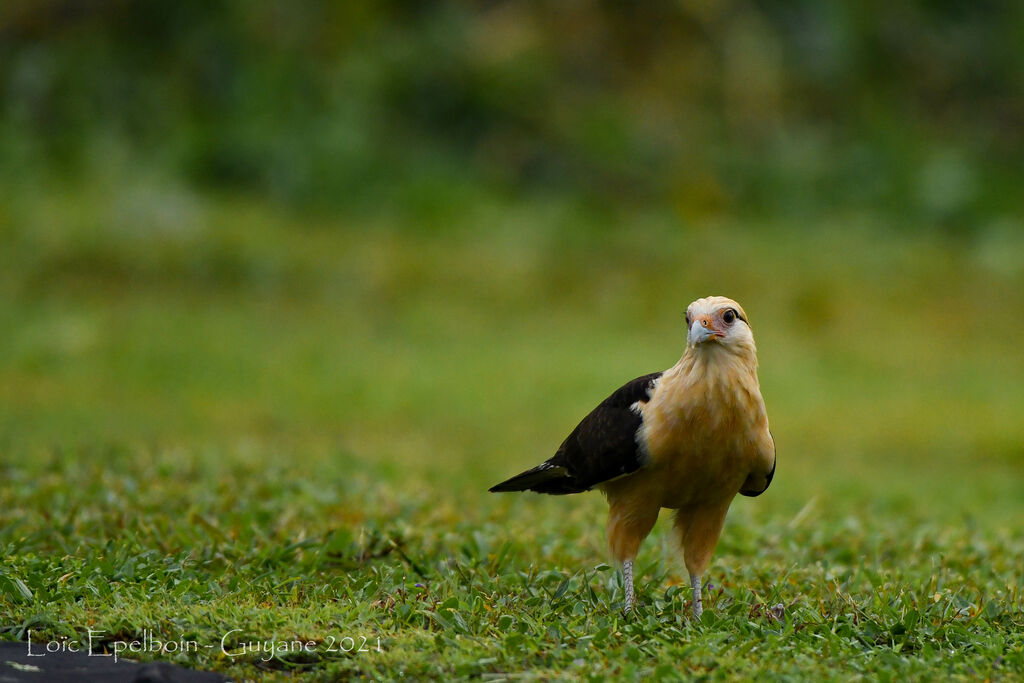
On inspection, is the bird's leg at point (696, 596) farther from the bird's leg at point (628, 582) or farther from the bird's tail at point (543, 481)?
the bird's tail at point (543, 481)

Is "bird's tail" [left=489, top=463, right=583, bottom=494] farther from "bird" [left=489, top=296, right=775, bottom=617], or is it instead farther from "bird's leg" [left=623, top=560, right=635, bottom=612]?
"bird's leg" [left=623, top=560, right=635, bottom=612]

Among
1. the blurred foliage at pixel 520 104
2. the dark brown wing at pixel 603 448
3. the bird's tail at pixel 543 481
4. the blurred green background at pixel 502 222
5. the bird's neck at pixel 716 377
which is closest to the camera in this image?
the bird's neck at pixel 716 377

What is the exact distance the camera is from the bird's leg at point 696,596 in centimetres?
466

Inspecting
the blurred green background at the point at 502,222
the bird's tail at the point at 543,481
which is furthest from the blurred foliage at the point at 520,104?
the bird's tail at the point at 543,481

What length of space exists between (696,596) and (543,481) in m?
0.87

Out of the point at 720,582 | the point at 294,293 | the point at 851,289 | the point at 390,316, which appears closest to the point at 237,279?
the point at 294,293

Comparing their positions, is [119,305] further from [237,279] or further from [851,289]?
[851,289]

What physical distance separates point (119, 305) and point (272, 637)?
9446 mm

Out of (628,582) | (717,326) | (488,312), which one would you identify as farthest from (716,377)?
(488,312)

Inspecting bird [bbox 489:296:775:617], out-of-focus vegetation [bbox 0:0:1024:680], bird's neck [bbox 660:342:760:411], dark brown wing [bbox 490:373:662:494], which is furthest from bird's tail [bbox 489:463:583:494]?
bird's neck [bbox 660:342:760:411]

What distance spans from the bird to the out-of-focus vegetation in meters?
0.33

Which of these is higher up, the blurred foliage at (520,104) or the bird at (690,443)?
the blurred foliage at (520,104)

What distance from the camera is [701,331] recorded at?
14.4ft

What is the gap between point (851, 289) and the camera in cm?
1433
